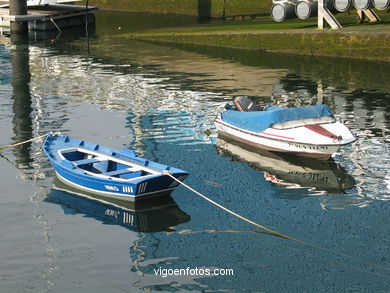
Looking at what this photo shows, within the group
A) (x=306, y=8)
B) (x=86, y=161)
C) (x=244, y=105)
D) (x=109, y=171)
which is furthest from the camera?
(x=306, y=8)

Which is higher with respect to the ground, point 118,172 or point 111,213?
point 118,172

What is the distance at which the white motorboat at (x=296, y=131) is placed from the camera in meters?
41.8

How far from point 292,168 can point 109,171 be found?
378 inches

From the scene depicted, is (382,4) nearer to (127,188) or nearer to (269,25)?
(269,25)

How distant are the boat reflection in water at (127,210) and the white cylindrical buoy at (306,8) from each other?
40.1 meters

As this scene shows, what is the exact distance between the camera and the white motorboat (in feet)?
137

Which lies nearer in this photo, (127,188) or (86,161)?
(127,188)

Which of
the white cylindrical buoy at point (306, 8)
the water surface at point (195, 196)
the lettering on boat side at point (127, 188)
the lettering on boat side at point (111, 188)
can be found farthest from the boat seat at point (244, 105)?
the white cylindrical buoy at point (306, 8)

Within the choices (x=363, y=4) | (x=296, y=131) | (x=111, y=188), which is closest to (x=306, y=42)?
(x=363, y=4)

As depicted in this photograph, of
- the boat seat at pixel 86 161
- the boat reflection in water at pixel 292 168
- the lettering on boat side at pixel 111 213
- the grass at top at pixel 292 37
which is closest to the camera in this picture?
the lettering on boat side at pixel 111 213

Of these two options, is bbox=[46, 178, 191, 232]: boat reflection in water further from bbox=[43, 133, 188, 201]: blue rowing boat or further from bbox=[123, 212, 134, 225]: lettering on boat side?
bbox=[43, 133, 188, 201]: blue rowing boat

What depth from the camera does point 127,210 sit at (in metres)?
35.9

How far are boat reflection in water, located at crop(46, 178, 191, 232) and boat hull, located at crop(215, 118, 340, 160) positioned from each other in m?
8.85

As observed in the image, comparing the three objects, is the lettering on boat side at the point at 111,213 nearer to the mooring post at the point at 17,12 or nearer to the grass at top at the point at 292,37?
the grass at top at the point at 292,37
